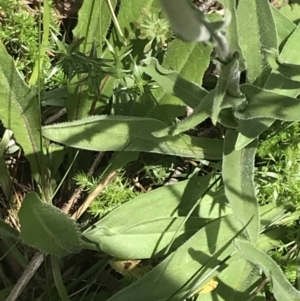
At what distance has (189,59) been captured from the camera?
1.44 m

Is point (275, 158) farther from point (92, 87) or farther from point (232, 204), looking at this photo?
point (92, 87)

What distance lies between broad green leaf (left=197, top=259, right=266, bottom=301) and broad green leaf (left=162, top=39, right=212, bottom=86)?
454 millimetres

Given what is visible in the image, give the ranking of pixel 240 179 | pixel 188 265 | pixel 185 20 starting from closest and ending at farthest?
pixel 185 20 → pixel 240 179 → pixel 188 265

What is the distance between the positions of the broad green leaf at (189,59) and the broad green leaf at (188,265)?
13.9 inches

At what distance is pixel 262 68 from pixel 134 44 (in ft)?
1.26

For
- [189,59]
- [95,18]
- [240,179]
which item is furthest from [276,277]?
[95,18]

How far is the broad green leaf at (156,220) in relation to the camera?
4.65 ft

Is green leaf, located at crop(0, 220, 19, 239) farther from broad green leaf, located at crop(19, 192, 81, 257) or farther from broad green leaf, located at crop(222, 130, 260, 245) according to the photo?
broad green leaf, located at crop(222, 130, 260, 245)

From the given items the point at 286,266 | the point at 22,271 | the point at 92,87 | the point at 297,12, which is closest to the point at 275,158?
the point at 286,266

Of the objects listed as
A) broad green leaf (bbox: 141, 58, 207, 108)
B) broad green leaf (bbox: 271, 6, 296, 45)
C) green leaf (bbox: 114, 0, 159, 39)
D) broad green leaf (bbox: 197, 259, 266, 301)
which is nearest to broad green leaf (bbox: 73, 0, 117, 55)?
green leaf (bbox: 114, 0, 159, 39)

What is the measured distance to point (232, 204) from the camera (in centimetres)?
132

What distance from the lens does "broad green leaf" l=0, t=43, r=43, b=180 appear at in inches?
56.6

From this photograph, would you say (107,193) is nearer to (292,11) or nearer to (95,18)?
(95,18)

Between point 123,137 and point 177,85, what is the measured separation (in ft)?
0.65
